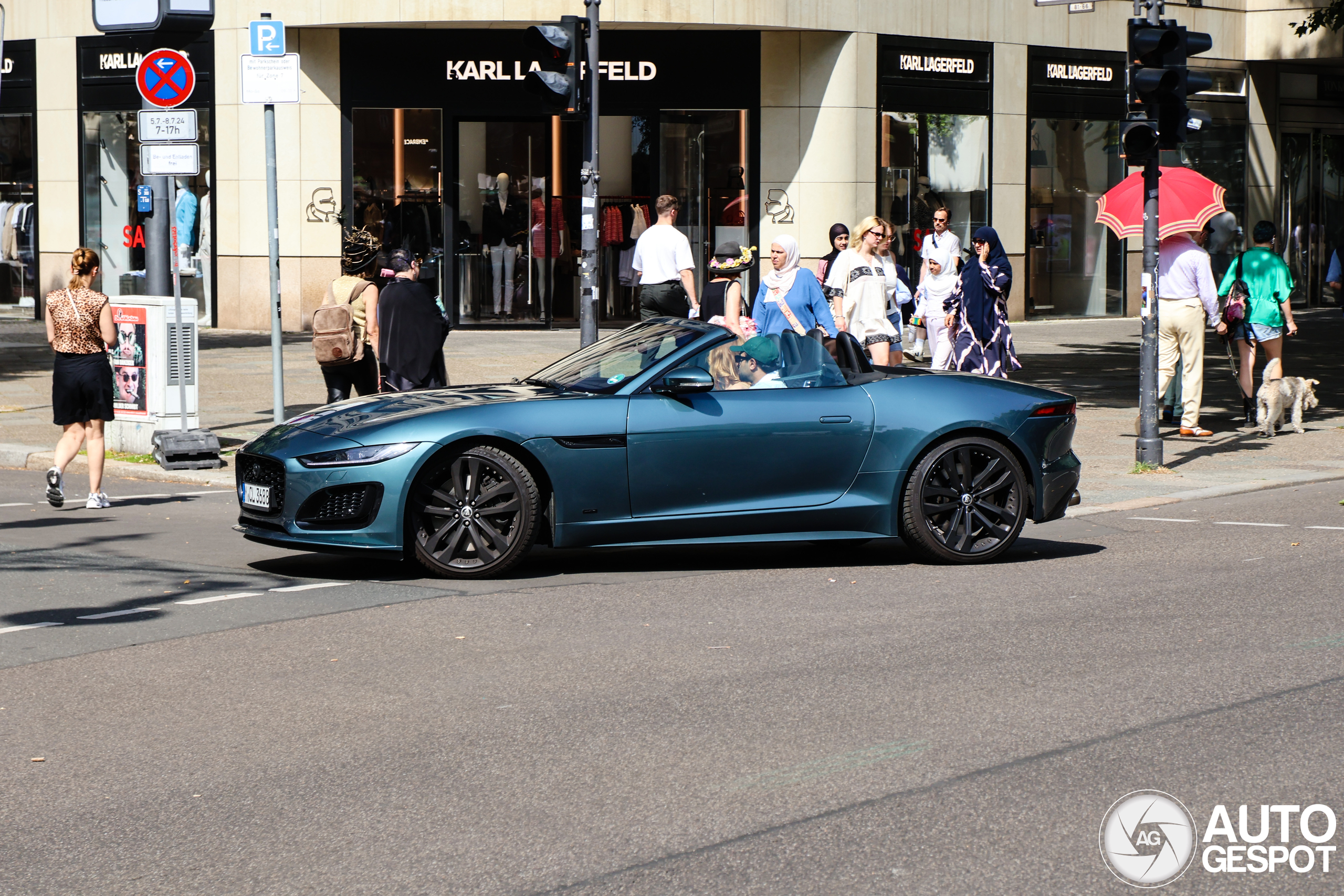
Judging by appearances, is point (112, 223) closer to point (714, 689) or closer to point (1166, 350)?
point (1166, 350)

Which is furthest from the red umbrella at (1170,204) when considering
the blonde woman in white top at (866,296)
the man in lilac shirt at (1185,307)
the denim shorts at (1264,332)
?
the blonde woman in white top at (866,296)

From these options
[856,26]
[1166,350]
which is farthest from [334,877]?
[856,26]

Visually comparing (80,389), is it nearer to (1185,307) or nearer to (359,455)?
(359,455)

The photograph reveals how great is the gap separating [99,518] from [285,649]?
4.52 meters

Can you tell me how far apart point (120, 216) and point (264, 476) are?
2080 cm

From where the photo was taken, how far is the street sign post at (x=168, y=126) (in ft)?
43.9

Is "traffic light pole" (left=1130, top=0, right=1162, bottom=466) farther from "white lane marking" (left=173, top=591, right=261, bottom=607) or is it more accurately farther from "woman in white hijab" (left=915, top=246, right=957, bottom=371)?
"white lane marking" (left=173, top=591, right=261, bottom=607)

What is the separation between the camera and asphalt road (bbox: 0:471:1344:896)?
14.7ft

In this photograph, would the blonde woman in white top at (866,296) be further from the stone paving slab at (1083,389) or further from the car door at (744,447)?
the car door at (744,447)

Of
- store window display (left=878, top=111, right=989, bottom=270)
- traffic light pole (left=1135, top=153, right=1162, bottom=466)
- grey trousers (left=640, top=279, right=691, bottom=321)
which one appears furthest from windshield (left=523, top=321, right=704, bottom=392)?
Answer: store window display (left=878, top=111, right=989, bottom=270)

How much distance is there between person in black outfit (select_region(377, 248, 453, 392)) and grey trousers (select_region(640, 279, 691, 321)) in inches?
117

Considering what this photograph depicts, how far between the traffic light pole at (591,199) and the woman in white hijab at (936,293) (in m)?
3.46

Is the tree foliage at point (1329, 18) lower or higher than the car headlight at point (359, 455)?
higher

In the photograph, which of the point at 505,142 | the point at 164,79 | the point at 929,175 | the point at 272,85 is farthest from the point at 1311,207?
the point at 164,79
